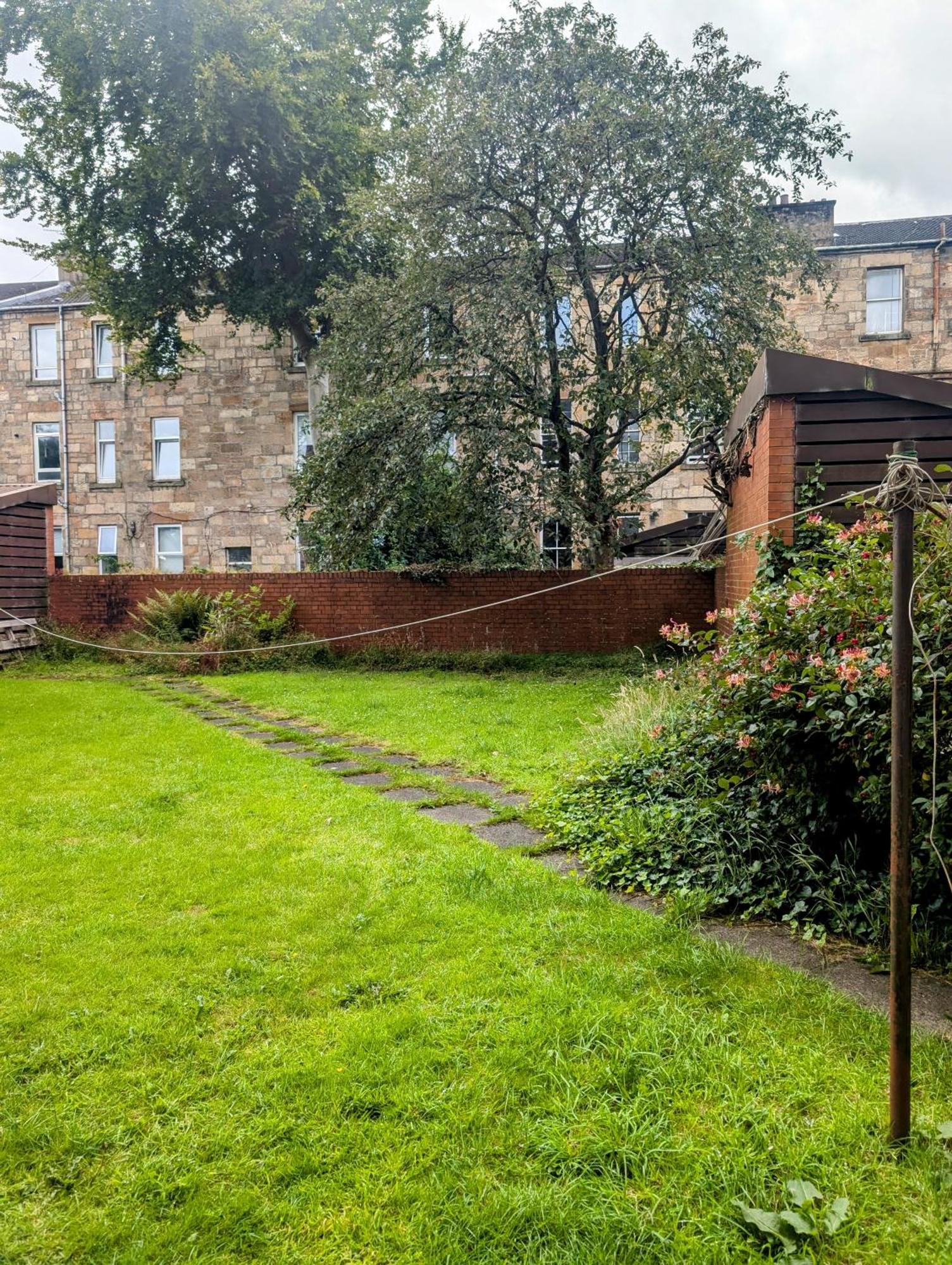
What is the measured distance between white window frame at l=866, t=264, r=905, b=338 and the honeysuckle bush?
18.6 m

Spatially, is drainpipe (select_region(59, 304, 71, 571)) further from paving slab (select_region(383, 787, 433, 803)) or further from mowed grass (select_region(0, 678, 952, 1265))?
mowed grass (select_region(0, 678, 952, 1265))

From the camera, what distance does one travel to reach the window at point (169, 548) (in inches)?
898

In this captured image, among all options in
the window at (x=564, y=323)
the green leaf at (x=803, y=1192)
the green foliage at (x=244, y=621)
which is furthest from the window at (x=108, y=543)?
the green leaf at (x=803, y=1192)

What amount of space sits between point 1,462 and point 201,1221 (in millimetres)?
26742

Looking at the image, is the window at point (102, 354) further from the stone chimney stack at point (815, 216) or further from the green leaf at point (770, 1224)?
the green leaf at point (770, 1224)

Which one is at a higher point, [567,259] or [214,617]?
[567,259]

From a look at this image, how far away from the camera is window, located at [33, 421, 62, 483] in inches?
925

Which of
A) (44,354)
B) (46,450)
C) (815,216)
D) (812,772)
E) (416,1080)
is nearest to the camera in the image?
(416,1080)

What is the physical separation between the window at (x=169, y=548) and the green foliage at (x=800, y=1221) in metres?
23.2

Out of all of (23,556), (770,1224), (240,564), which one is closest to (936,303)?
(240,564)

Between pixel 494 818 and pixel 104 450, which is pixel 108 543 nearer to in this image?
pixel 104 450

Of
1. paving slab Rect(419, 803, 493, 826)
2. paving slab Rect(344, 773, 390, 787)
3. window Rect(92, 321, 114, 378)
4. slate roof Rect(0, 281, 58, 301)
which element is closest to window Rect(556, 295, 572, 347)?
paving slab Rect(344, 773, 390, 787)

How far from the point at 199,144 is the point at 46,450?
1122 centimetres

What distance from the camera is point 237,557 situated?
2261 cm
